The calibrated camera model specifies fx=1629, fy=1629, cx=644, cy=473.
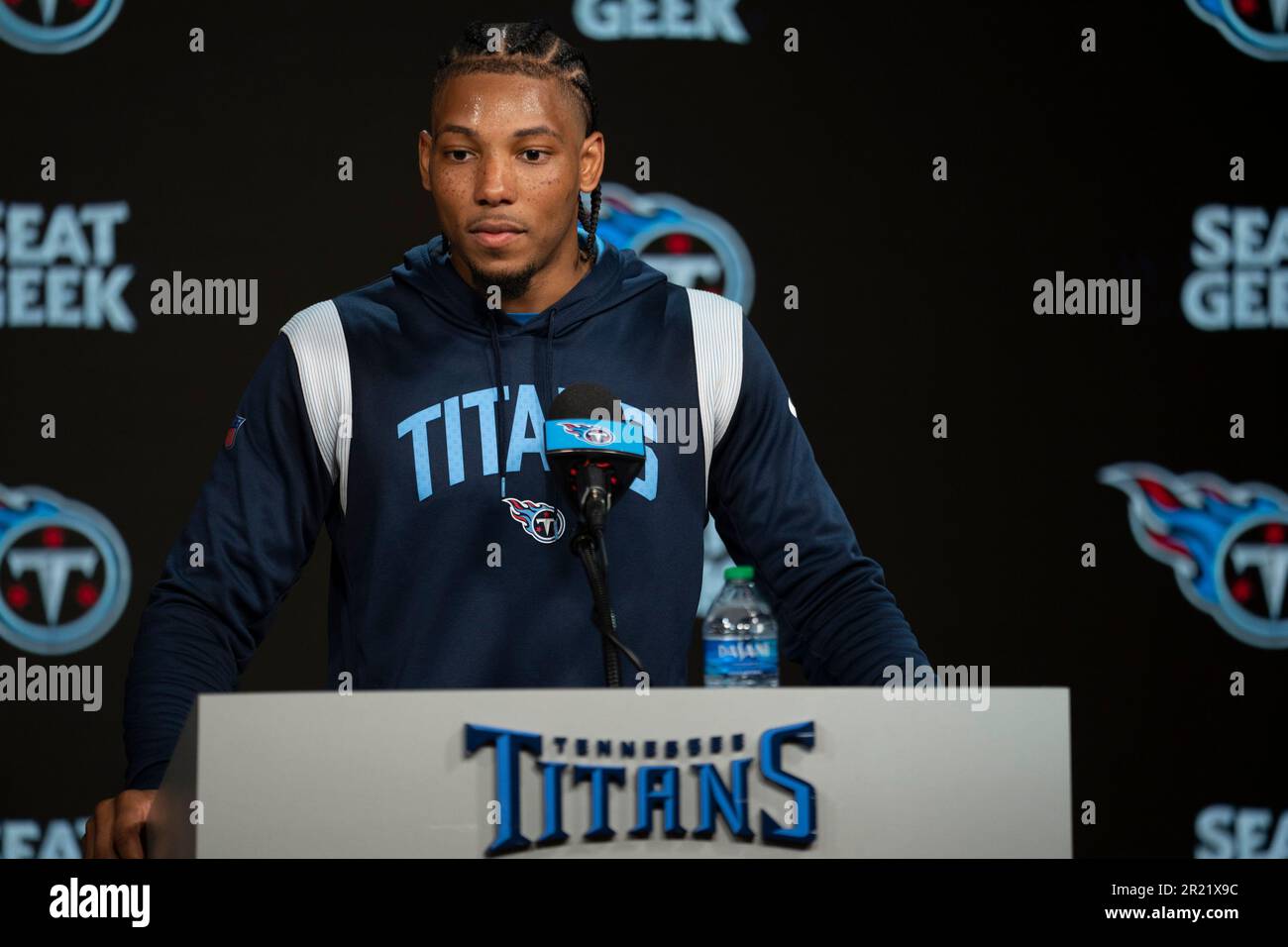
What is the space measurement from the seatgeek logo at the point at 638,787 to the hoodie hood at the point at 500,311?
922mm

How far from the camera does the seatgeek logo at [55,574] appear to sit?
10.8 feet

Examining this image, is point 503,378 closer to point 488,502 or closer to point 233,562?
point 488,502

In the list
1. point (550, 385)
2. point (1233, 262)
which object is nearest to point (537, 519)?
point (550, 385)

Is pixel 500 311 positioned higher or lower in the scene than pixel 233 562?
higher

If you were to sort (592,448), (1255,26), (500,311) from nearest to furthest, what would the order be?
1. (592,448)
2. (500,311)
3. (1255,26)

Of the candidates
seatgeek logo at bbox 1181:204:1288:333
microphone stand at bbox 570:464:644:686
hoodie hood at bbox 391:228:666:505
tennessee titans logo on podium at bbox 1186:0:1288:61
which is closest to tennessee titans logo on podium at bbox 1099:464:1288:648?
seatgeek logo at bbox 1181:204:1288:333

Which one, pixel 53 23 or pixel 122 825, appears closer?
pixel 122 825

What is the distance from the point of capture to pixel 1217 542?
11.4 feet

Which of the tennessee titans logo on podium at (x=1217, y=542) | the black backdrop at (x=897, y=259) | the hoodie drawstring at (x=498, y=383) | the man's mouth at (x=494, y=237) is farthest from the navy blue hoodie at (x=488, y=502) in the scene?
the tennessee titans logo on podium at (x=1217, y=542)

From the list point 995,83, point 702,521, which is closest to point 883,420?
point 995,83

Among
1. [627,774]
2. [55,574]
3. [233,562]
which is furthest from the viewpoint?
[55,574]

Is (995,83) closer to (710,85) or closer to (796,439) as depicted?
(710,85)

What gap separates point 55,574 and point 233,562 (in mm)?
1401

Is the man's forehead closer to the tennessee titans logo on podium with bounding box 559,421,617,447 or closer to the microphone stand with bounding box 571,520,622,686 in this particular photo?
the tennessee titans logo on podium with bounding box 559,421,617,447
